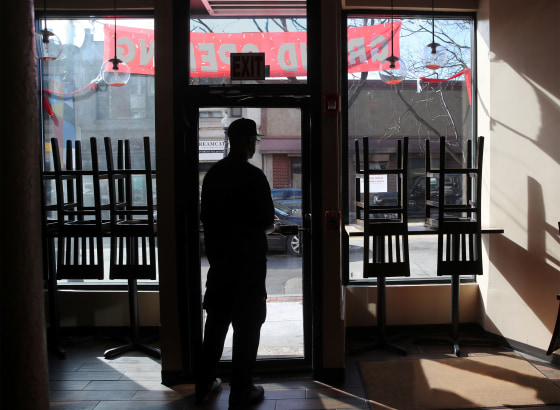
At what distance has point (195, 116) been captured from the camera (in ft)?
10.8

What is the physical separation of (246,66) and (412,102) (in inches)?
71.4

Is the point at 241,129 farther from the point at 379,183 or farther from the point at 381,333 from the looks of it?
the point at 381,333

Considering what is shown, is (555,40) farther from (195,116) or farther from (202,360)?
(202,360)

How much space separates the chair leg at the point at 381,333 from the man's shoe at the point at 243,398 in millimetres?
1105

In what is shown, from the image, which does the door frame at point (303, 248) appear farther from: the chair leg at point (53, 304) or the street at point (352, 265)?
the chair leg at point (53, 304)

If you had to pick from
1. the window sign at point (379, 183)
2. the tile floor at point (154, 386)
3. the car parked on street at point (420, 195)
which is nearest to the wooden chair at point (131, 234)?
the tile floor at point (154, 386)

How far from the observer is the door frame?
3.26 m

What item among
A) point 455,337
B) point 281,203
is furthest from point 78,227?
point 455,337

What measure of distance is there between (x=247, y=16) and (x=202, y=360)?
2402mm

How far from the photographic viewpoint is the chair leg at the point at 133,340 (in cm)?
372

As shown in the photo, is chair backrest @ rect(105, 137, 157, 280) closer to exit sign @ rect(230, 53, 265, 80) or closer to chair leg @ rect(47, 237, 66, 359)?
chair leg @ rect(47, 237, 66, 359)

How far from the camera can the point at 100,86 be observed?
4.30 meters

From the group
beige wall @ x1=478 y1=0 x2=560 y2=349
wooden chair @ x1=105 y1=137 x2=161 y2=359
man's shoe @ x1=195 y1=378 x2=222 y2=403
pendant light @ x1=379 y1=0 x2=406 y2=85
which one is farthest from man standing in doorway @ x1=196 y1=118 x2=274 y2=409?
beige wall @ x1=478 y1=0 x2=560 y2=349

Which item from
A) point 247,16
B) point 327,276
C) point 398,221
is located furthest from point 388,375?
point 247,16
